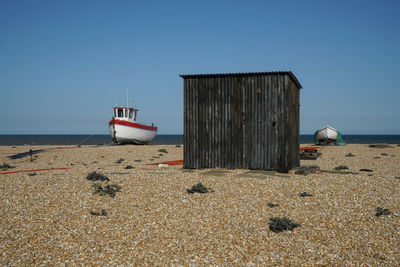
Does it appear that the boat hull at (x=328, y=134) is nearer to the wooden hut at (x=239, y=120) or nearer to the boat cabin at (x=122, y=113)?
the boat cabin at (x=122, y=113)

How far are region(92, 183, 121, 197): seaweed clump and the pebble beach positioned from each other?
15cm

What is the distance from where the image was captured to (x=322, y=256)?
668 centimetres

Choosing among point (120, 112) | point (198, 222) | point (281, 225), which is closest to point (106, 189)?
point (198, 222)

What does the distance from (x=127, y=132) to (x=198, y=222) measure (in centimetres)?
3280

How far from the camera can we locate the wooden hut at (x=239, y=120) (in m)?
14.4

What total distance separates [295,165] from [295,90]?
13.9 ft

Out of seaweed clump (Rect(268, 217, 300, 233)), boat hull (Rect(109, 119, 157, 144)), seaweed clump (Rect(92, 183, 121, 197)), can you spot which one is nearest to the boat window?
boat hull (Rect(109, 119, 157, 144))

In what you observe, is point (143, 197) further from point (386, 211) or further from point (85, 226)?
point (386, 211)

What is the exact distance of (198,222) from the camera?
327 inches

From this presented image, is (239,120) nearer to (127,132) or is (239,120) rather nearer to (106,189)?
(106,189)

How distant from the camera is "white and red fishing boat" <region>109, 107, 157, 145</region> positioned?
38.5m

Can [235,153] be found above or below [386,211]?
above

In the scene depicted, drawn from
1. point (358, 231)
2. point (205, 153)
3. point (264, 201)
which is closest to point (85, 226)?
point (264, 201)

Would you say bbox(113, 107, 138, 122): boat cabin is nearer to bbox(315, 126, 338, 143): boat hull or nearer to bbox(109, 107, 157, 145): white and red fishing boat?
bbox(109, 107, 157, 145): white and red fishing boat
